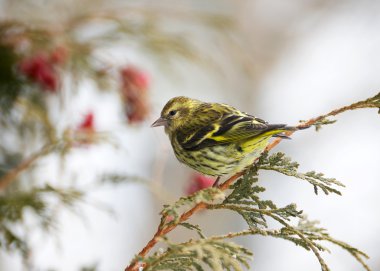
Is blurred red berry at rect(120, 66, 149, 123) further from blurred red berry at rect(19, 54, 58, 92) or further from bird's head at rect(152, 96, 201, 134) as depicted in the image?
blurred red berry at rect(19, 54, 58, 92)

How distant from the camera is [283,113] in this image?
7.86 meters

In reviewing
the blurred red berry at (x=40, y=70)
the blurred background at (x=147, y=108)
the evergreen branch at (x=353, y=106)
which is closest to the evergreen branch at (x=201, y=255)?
the evergreen branch at (x=353, y=106)

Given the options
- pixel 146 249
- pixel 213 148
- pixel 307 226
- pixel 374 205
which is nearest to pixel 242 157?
pixel 213 148

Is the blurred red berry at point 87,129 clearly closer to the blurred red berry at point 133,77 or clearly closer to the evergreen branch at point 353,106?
the blurred red berry at point 133,77

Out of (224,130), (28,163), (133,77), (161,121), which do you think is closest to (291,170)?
(224,130)

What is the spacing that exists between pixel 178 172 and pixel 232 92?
1.40m

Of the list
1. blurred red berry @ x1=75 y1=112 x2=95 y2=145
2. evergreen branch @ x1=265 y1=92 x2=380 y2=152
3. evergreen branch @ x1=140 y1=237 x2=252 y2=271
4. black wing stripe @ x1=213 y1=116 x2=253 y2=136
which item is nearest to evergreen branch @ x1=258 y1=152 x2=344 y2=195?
evergreen branch @ x1=265 y1=92 x2=380 y2=152

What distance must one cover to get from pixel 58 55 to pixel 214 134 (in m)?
0.81

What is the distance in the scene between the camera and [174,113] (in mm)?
2838

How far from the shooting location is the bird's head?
2807 millimetres

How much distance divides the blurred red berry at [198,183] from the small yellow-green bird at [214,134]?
37 mm

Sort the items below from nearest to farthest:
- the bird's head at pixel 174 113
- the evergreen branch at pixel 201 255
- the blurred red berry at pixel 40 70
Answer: the evergreen branch at pixel 201 255 → the blurred red berry at pixel 40 70 → the bird's head at pixel 174 113

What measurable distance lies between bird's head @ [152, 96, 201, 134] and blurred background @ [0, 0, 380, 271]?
0.34 ft

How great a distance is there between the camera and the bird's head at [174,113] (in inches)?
110
